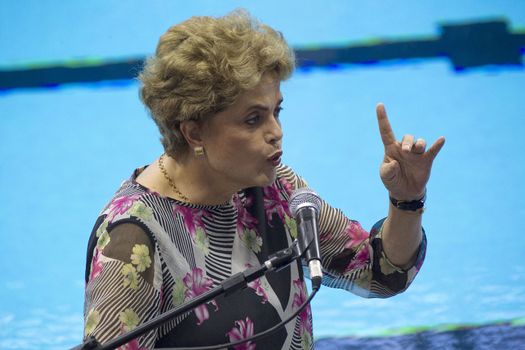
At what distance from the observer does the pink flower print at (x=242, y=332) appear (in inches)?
78.2

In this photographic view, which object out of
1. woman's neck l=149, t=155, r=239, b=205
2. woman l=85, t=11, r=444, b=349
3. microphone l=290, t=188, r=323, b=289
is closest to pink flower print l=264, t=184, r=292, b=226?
woman l=85, t=11, r=444, b=349

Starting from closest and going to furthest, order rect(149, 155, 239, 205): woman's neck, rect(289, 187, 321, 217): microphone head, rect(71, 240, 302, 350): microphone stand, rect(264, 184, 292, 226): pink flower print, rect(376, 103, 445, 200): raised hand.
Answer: rect(71, 240, 302, 350): microphone stand
rect(289, 187, 321, 217): microphone head
rect(376, 103, 445, 200): raised hand
rect(149, 155, 239, 205): woman's neck
rect(264, 184, 292, 226): pink flower print

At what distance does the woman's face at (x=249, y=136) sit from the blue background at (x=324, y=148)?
1436 mm

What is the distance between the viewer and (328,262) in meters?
2.27

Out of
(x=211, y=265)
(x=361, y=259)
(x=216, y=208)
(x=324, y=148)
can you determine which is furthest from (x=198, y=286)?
(x=324, y=148)

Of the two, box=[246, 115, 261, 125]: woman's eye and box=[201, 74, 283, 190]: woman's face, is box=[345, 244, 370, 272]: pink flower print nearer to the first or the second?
box=[201, 74, 283, 190]: woman's face

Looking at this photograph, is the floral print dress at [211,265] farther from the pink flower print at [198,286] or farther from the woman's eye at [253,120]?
the woman's eye at [253,120]

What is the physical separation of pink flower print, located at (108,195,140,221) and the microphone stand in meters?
0.45

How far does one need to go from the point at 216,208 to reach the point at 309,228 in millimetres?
496

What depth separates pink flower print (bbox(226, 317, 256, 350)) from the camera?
6.52 ft

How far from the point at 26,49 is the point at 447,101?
2.15m

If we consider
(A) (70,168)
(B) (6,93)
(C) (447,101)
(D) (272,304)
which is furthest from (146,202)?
(B) (6,93)

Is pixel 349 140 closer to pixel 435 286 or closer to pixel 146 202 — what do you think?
pixel 435 286

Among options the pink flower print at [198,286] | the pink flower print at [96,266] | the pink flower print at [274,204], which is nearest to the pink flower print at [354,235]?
the pink flower print at [274,204]
